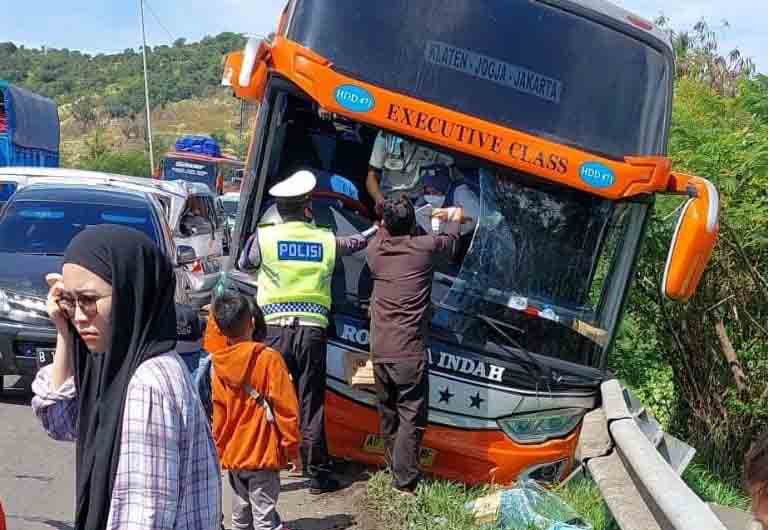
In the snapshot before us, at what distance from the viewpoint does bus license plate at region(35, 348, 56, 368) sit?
8250mm

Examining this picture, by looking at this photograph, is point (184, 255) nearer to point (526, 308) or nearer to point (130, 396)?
point (526, 308)

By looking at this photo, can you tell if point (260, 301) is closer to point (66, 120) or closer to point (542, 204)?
point (542, 204)

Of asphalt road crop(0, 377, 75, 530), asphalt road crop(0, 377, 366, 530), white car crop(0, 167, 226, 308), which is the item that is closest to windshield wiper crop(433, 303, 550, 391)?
asphalt road crop(0, 377, 366, 530)

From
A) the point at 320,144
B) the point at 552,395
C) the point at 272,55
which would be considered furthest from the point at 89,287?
the point at 320,144

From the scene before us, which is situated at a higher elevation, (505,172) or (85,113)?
(505,172)

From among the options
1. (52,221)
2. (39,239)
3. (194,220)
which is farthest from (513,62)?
(194,220)

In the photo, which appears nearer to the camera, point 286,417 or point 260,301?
point 286,417

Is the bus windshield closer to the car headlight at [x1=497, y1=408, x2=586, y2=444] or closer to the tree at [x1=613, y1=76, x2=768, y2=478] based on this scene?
the car headlight at [x1=497, y1=408, x2=586, y2=444]

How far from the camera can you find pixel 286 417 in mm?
5379

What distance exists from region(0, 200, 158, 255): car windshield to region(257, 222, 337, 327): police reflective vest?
387 centimetres

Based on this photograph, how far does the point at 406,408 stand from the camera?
254 inches

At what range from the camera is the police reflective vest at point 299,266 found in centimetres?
657

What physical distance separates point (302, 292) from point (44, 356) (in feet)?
9.37

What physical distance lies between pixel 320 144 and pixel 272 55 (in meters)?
1.19
